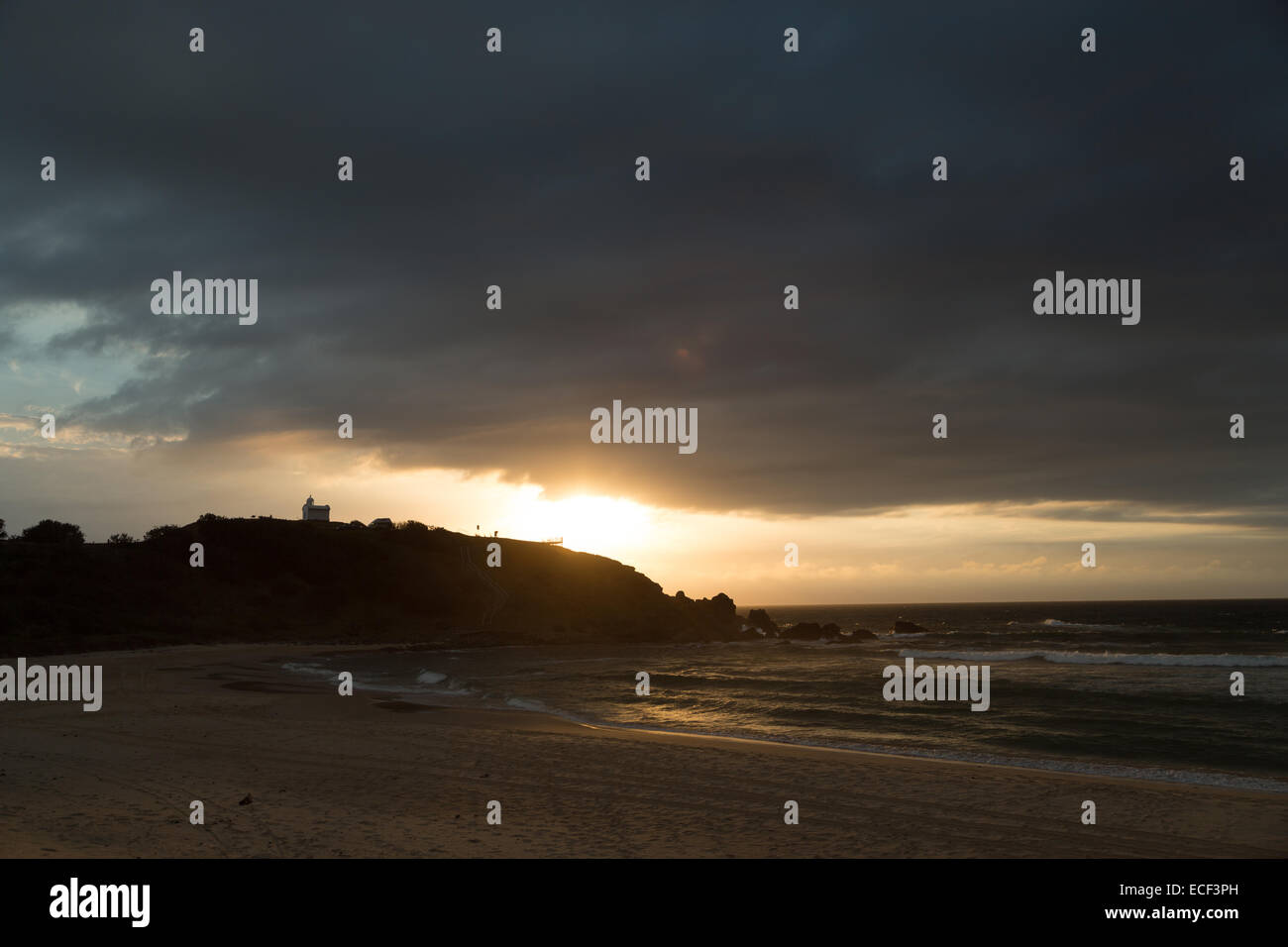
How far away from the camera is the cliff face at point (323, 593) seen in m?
51.7

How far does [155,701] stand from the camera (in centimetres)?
2283

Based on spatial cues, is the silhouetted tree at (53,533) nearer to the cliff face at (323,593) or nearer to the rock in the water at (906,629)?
the cliff face at (323,593)

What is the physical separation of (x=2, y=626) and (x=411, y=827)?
156 feet

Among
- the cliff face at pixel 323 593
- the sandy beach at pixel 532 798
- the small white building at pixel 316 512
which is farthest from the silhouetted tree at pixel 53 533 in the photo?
the sandy beach at pixel 532 798

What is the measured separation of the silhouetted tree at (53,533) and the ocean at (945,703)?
38483mm

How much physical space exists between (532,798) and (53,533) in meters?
75.6

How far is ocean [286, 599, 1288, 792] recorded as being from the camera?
19016 mm

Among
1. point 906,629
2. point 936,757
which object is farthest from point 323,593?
point 906,629

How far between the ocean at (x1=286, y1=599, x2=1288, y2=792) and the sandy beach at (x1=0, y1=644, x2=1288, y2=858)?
3.18 metres

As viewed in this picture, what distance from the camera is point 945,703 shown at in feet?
89.9

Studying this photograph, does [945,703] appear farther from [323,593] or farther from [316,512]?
[316,512]

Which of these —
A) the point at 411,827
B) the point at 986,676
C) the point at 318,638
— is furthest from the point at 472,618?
the point at 411,827
